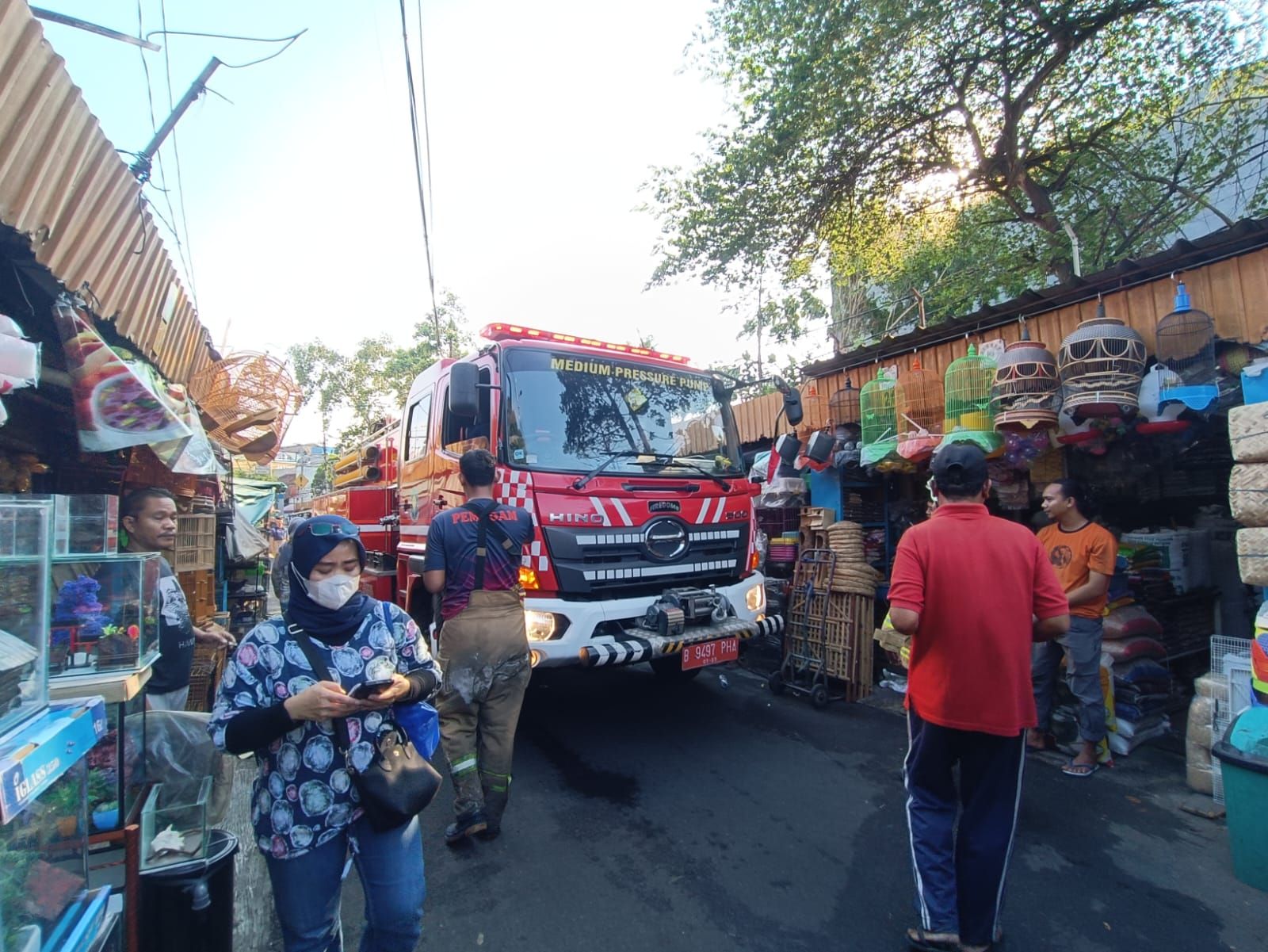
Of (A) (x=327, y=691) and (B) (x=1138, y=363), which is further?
(B) (x=1138, y=363)

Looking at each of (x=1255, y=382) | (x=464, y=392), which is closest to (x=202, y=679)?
(x=464, y=392)

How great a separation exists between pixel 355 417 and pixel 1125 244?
24.0m

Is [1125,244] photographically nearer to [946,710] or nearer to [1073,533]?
[1073,533]

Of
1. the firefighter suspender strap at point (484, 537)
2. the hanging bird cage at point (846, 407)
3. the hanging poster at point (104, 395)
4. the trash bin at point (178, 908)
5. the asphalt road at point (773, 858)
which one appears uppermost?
the hanging bird cage at point (846, 407)

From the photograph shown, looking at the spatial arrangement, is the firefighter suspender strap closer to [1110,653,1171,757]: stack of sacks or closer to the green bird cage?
the green bird cage

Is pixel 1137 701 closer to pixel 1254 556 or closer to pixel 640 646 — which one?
pixel 1254 556

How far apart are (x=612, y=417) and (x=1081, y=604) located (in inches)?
129

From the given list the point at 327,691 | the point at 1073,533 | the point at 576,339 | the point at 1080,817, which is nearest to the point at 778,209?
the point at 576,339

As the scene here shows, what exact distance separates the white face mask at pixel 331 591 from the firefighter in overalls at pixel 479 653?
1.41m

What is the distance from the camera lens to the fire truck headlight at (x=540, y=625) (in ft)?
12.9

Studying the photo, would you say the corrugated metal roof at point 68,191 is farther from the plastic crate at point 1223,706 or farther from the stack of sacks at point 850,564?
the plastic crate at point 1223,706

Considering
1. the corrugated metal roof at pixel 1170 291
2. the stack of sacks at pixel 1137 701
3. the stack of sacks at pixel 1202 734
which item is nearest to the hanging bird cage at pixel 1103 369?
the corrugated metal roof at pixel 1170 291

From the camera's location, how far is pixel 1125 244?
32.4 feet

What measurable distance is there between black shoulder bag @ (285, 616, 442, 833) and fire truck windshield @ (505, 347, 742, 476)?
7.84 feet
